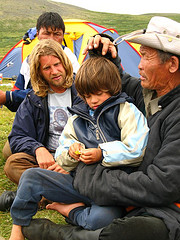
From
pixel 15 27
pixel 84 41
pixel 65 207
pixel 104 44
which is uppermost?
pixel 104 44

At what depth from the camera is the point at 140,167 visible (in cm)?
255

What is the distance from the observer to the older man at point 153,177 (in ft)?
7.47

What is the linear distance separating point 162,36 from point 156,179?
106 cm

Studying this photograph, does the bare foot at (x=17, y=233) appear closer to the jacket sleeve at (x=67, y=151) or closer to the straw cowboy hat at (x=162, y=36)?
the jacket sleeve at (x=67, y=151)

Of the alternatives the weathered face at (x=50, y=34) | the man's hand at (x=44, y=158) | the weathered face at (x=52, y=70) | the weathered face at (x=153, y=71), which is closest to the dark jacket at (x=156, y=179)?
the weathered face at (x=153, y=71)

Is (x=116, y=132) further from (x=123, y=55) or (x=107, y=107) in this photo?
(x=123, y=55)

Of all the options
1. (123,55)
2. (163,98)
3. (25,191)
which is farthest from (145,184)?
(123,55)

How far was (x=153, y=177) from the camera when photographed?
2.32 meters

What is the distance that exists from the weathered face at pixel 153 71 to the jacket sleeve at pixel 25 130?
1.40m

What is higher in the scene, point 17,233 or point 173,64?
point 173,64

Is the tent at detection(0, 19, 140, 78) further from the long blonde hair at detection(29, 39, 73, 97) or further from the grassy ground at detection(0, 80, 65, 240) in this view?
the long blonde hair at detection(29, 39, 73, 97)

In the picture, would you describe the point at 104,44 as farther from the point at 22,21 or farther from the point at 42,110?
the point at 22,21

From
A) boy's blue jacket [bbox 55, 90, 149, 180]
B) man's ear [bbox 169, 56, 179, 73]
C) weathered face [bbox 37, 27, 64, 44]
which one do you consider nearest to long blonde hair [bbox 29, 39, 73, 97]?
boy's blue jacket [bbox 55, 90, 149, 180]

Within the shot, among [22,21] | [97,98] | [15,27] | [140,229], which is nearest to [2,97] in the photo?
[97,98]
